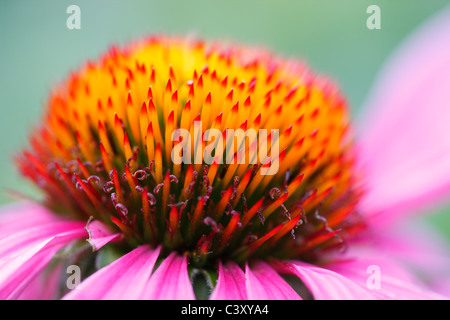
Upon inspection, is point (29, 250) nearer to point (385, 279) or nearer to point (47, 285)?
point (47, 285)

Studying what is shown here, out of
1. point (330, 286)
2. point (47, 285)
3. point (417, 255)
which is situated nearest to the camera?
point (330, 286)

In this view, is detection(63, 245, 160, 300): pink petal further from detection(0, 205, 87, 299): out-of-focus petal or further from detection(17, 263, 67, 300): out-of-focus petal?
detection(17, 263, 67, 300): out-of-focus petal

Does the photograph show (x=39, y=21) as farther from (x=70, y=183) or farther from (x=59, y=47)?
(x=70, y=183)

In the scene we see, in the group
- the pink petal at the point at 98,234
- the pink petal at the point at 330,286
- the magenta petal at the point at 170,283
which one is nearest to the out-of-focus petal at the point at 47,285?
the pink petal at the point at 98,234

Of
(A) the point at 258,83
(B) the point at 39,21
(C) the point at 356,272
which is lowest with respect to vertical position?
(C) the point at 356,272

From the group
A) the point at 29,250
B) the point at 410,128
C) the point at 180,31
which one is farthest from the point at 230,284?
the point at 180,31

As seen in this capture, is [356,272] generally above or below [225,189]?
below

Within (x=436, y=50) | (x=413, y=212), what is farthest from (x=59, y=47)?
(x=413, y=212)
